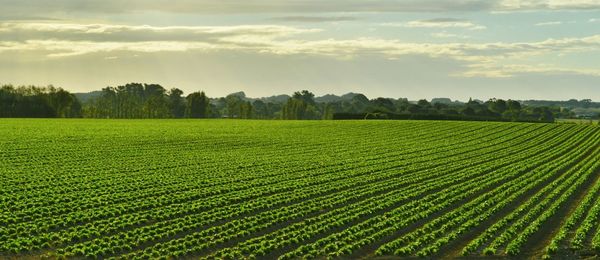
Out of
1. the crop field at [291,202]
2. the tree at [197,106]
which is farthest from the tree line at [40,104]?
the crop field at [291,202]

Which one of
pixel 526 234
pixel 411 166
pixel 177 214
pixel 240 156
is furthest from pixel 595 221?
pixel 240 156

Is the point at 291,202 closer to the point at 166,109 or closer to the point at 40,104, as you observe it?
the point at 40,104

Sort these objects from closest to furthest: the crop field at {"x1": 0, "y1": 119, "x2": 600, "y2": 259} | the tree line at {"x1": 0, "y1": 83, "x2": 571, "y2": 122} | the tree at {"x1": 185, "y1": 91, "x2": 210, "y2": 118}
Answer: the crop field at {"x1": 0, "y1": 119, "x2": 600, "y2": 259} < the tree line at {"x1": 0, "y1": 83, "x2": 571, "y2": 122} < the tree at {"x1": 185, "y1": 91, "x2": 210, "y2": 118}

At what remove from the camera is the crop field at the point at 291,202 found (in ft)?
77.4

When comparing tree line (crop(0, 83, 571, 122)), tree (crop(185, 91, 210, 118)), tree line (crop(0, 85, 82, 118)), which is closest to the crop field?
tree line (crop(0, 83, 571, 122))

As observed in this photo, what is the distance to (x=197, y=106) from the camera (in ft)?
590

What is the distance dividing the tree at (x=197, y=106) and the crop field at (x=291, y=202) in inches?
4503

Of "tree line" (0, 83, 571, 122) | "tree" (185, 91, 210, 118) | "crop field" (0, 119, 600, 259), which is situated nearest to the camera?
"crop field" (0, 119, 600, 259)

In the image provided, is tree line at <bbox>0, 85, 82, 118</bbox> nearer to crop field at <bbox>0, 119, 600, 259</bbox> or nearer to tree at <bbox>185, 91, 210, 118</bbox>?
tree at <bbox>185, 91, 210, 118</bbox>

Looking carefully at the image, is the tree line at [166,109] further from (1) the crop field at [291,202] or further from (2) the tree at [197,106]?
(1) the crop field at [291,202]

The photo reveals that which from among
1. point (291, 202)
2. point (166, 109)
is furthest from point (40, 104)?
point (291, 202)

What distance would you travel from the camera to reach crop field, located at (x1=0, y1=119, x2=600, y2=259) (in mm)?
23594

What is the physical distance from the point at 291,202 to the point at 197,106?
14982 cm

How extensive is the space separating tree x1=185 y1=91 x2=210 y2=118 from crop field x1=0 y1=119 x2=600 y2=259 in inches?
4503
